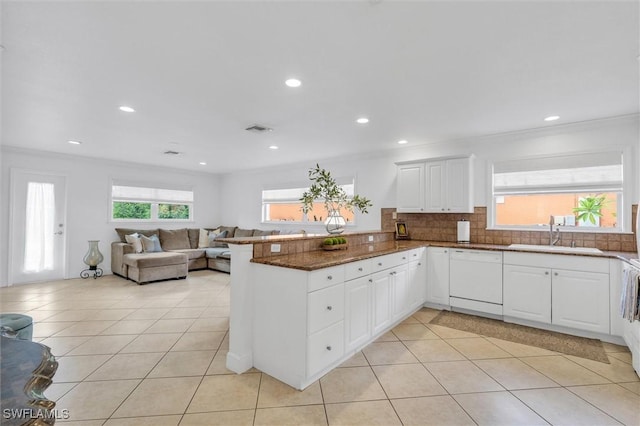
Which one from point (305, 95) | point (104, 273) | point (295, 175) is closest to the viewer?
point (305, 95)

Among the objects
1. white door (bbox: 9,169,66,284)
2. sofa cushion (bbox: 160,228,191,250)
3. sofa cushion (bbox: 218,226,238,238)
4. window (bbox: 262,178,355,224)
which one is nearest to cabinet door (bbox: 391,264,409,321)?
window (bbox: 262,178,355,224)

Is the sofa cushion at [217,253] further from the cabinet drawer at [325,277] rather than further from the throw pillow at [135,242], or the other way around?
the cabinet drawer at [325,277]

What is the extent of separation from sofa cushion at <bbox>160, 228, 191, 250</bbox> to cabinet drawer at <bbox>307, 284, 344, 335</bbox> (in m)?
5.64

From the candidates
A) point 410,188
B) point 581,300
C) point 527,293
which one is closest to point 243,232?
point 410,188

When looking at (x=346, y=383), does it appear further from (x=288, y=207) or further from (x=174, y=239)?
(x=174, y=239)

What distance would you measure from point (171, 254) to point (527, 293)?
5.96m

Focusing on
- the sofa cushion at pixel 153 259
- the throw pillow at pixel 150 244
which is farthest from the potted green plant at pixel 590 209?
the throw pillow at pixel 150 244

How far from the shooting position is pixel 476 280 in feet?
12.6

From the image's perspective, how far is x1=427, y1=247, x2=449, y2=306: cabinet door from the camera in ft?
13.4

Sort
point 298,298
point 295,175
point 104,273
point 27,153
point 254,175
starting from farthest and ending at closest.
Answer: point 254,175 < point 295,175 < point 104,273 < point 27,153 < point 298,298

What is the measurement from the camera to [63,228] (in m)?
5.87

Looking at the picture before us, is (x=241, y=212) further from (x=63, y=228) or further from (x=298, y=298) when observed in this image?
(x=298, y=298)

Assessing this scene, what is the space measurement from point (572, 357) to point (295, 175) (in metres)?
5.39

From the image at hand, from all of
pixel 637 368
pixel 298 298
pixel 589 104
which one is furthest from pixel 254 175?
pixel 637 368
